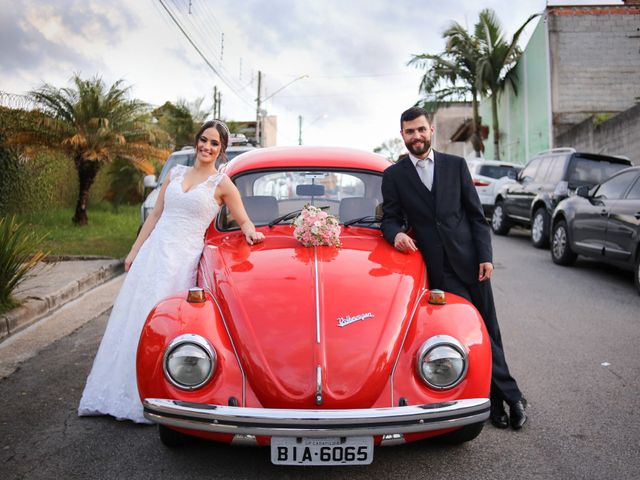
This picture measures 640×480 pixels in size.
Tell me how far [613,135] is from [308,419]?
18588 mm

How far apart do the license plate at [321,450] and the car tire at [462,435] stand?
87cm

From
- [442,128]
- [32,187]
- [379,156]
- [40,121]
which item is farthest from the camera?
[442,128]

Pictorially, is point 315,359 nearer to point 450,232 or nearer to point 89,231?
point 450,232

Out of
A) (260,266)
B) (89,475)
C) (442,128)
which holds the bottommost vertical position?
(89,475)

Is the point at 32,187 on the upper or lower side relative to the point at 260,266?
upper

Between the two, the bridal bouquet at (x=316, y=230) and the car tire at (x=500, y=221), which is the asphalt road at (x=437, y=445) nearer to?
the bridal bouquet at (x=316, y=230)

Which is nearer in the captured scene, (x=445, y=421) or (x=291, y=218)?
(x=445, y=421)

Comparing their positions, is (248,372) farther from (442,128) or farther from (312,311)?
(442,128)

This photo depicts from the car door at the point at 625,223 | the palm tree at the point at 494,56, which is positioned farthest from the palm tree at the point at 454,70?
the car door at the point at 625,223

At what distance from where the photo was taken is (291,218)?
4.56 m

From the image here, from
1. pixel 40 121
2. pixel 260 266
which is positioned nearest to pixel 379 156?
pixel 260 266

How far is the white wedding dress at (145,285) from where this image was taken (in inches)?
159

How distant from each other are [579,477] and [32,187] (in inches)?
588

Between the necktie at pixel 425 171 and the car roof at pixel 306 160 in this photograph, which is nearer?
the necktie at pixel 425 171
